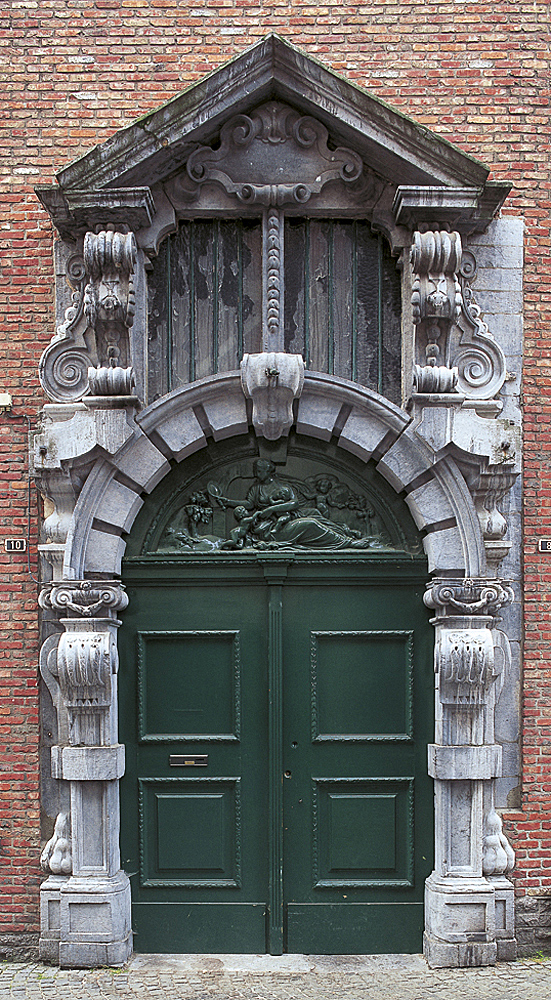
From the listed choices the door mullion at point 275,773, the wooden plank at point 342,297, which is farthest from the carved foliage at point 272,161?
the door mullion at point 275,773

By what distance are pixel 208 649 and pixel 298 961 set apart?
2.09 m

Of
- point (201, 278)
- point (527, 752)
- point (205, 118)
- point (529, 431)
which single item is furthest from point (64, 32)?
point (527, 752)

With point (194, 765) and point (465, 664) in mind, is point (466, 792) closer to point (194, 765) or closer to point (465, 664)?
point (465, 664)

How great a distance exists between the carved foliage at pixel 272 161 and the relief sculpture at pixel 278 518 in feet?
5.91

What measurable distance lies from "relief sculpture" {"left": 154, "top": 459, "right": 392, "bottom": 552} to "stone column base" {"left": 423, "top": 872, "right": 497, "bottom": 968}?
2260mm

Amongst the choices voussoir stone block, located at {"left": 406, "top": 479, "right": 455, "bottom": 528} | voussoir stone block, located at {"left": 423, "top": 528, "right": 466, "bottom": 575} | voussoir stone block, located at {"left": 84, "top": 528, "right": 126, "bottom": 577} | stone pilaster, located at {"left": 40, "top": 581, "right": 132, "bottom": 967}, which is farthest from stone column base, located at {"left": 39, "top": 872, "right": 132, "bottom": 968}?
voussoir stone block, located at {"left": 406, "top": 479, "right": 455, "bottom": 528}

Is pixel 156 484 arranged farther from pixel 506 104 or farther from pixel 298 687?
pixel 506 104

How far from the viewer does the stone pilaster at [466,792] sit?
5594mm

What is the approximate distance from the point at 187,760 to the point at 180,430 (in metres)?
2.20

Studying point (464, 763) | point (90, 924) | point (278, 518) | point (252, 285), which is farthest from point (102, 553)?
point (464, 763)

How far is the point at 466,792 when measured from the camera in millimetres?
5695

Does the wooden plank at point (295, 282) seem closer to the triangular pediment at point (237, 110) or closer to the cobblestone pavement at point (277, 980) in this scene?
the triangular pediment at point (237, 110)

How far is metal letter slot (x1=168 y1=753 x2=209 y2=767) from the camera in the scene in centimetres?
589

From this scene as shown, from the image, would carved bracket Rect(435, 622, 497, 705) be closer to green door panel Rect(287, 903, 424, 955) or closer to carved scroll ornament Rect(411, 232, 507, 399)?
green door panel Rect(287, 903, 424, 955)
